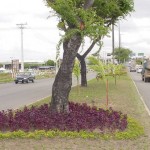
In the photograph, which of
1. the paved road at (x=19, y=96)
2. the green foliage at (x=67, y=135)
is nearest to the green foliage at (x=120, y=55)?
the paved road at (x=19, y=96)

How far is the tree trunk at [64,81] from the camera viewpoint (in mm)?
12250

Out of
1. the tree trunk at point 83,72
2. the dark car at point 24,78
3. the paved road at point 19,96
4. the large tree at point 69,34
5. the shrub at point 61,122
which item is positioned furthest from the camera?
the dark car at point 24,78

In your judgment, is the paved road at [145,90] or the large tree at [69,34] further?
the paved road at [145,90]

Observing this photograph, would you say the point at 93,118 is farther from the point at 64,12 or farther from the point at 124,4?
the point at 124,4

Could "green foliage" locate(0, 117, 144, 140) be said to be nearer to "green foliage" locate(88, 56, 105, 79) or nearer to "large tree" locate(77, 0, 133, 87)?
"large tree" locate(77, 0, 133, 87)

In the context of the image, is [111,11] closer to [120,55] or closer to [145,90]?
[145,90]

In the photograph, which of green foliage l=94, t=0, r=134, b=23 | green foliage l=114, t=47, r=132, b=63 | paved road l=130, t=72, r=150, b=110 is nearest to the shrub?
green foliage l=94, t=0, r=134, b=23

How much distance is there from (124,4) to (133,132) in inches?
521

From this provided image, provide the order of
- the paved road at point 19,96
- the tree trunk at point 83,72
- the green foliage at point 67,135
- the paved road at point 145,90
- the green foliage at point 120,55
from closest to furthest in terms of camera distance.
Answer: the green foliage at point 67,135, the paved road at point 19,96, the paved road at point 145,90, the tree trunk at point 83,72, the green foliage at point 120,55

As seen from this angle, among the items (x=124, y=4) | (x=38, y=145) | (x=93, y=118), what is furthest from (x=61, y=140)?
(x=124, y=4)

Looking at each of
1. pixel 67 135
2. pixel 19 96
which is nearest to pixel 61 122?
pixel 67 135

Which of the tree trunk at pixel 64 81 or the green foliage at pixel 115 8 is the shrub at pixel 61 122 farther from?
the green foliage at pixel 115 8

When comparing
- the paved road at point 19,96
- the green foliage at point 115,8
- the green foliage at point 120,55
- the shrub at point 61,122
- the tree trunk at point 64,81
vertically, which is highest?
the green foliage at point 115,8

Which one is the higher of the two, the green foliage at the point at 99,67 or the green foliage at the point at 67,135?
the green foliage at the point at 99,67
